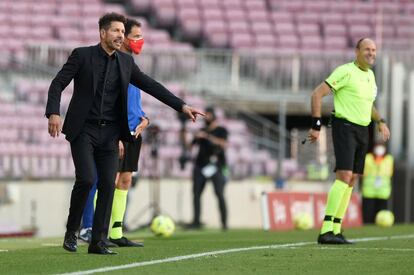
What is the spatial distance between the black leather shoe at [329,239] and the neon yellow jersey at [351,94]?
1129mm

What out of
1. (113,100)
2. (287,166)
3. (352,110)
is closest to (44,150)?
(287,166)

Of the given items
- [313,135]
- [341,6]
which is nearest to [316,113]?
[313,135]

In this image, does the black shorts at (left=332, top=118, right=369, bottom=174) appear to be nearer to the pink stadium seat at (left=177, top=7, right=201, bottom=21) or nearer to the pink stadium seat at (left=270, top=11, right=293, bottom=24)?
the pink stadium seat at (left=177, top=7, right=201, bottom=21)

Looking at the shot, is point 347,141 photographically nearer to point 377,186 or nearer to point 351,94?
point 351,94

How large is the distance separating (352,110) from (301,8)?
756 inches

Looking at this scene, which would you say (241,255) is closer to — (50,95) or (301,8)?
(50,95)

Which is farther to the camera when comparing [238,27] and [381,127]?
[238,27]

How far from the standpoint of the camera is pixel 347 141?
12.7 meters

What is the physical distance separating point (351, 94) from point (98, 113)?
321 cm

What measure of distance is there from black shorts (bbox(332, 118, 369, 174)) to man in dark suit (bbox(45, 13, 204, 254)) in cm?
246

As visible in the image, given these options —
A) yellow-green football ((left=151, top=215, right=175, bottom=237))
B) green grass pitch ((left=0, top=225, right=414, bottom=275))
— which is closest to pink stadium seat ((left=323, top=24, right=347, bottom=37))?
yellow-green football ((left=151, top=215, right=175, bottom=237))

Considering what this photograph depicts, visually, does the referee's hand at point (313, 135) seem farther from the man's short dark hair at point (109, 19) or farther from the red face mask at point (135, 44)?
the man's short dark hair at point (109, 19)

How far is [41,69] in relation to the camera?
85.9 feet

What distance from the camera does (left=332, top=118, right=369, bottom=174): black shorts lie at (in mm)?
12672
